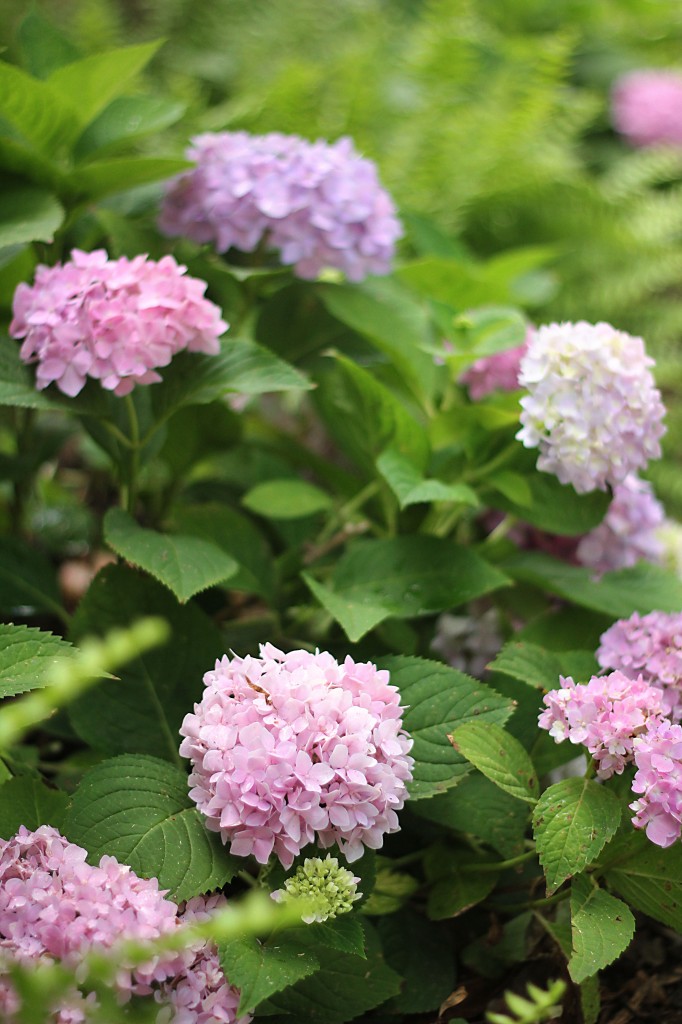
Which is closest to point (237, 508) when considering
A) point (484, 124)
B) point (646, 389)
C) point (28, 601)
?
point (28, 601)

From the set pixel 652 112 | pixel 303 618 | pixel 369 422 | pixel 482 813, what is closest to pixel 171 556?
pixel 303 618

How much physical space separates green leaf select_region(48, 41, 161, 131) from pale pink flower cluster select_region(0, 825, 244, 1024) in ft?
3.35

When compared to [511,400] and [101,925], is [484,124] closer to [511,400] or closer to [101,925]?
[511,400]

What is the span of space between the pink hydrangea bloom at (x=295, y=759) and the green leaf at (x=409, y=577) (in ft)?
0.84

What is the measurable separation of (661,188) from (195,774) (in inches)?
120

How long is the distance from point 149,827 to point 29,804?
0.49 feet

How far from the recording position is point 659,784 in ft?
3.02

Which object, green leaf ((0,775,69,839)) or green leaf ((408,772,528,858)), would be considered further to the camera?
green leaf ((408,772,528,858))

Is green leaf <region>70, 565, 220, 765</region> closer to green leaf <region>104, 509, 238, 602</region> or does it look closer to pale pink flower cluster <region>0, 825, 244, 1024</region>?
green leaf <region>104, 509, 238, 602</region>

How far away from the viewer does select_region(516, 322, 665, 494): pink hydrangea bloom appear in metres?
1.18

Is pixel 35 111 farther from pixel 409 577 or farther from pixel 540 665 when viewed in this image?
pixel 540 665

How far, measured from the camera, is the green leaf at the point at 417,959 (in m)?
1.08

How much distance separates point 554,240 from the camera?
268 cm

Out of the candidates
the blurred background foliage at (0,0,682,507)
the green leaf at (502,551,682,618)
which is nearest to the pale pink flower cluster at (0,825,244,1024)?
the green leaf at (502,551,682,618)
